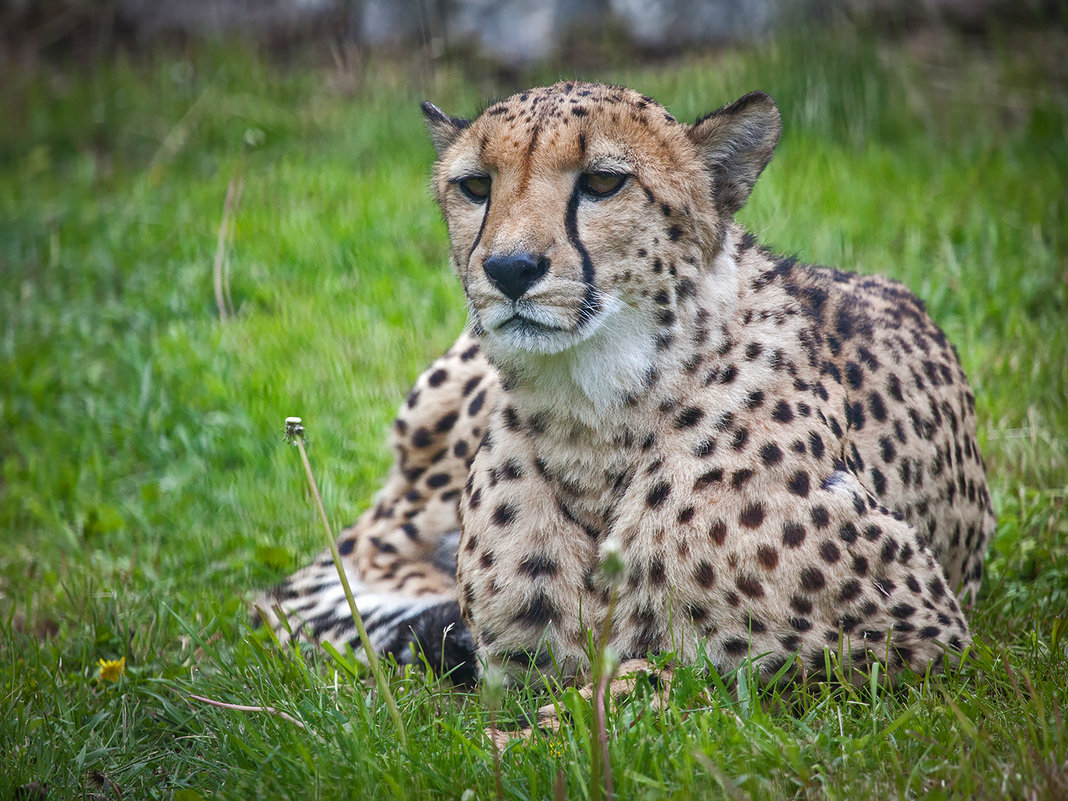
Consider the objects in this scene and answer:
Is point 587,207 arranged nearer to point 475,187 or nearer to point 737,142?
point 475,187

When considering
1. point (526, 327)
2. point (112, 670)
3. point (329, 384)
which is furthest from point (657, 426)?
point (329, 384)

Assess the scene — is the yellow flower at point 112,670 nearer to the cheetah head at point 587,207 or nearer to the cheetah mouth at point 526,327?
the cheetah head at point 587,207

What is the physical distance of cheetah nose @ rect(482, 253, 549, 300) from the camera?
2.07m

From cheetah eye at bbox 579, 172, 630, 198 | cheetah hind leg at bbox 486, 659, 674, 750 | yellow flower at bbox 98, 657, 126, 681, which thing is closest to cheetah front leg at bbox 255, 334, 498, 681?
yellow flower at bbox 98, 657, 126, 681

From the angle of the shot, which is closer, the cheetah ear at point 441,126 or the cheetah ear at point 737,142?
the cheetah ear at point 737,142

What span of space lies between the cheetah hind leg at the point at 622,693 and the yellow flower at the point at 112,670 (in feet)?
3.12

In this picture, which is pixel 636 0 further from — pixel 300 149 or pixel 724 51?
pixel 300 149

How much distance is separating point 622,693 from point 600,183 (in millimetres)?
1032

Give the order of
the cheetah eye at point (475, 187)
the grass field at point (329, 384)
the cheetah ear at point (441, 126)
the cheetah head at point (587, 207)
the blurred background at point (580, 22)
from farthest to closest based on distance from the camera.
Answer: the blurred background at point (580, 22) → the cheetah ear at point (441, 126) → the cheetah eye at point (475, 187) → the cheetah head at point (587, 207) → the grass field at point (329, 384)

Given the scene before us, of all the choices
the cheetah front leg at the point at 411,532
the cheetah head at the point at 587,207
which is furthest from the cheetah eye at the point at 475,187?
the cheetah front leg at the point at 411,532

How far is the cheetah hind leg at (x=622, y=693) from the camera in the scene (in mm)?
2137

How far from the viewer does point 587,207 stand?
86.4 inches

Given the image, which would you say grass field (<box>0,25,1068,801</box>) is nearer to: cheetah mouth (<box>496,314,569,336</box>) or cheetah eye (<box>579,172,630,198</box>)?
cheetah mouth (<box>496,314,569,336</box>)

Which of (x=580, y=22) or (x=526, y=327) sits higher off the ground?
(x=580, y=22)
